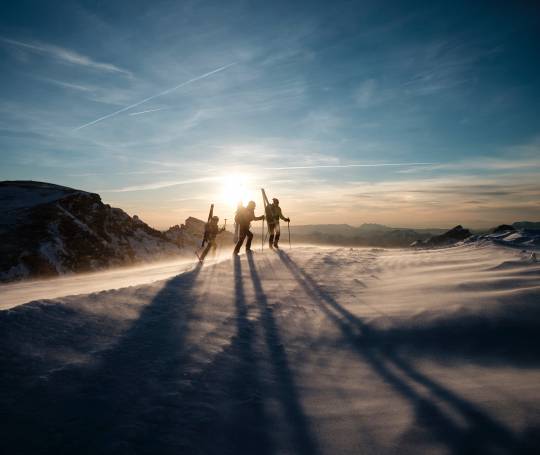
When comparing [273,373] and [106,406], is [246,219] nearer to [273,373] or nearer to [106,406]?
[273,373]

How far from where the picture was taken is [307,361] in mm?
3236

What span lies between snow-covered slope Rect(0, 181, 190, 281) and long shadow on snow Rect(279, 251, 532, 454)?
19.5 m

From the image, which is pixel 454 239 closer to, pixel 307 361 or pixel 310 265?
pixel 310 265

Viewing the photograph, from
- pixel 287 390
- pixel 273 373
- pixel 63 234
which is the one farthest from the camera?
pixel 63 234

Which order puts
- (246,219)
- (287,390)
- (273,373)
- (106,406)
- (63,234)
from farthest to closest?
(63,234) < (246,219) < (273,373) < (287,390) < (106,406)

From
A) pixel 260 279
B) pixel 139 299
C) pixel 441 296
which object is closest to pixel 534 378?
pixel 441 296

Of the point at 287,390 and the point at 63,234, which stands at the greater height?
the point at 63,234

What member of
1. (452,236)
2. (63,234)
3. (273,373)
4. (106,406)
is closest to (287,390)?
(273,373)

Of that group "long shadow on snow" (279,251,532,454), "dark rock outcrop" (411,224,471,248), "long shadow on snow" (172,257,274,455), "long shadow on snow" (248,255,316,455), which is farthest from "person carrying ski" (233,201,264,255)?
"dark rock outcrop" (411,224,471,248)

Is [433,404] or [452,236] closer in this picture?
[433,404]

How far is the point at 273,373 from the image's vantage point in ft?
9.66

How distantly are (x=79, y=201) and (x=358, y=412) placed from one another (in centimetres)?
2850

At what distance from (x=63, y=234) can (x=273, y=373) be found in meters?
23.3

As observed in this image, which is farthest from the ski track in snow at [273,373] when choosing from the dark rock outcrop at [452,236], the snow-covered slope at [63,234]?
the dark rock outcrop at [452,236]
